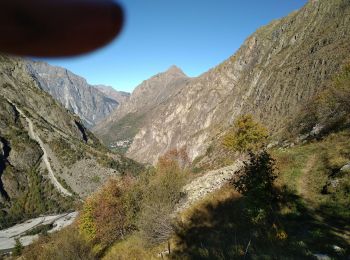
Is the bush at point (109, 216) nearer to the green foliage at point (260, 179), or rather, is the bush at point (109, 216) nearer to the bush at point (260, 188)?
the bush at point (260, 188)

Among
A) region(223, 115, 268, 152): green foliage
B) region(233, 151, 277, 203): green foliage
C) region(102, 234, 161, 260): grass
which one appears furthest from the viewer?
region(223, 115, 268, 152): green foliage

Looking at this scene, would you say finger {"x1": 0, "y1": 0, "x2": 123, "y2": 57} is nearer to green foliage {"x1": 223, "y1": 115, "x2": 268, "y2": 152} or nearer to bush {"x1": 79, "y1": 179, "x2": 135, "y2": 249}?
bush {"x1": 79, "y1": 179, "x2": 135, "y2": 249}

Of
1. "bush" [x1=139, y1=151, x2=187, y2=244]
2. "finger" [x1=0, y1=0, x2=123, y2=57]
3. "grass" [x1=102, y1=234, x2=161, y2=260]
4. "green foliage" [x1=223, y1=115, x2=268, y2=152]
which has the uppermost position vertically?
"green foliage" [x1=223, y1=115, x2=268, y2=152]

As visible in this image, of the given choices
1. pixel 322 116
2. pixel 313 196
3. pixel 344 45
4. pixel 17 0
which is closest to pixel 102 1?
pixel 17 0

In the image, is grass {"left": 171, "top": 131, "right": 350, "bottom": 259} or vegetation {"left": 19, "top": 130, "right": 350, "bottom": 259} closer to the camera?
grass {"left": 171, "top": 131, "right": 350, "bottom": 259}

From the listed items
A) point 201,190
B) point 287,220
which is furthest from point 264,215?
point 201,190

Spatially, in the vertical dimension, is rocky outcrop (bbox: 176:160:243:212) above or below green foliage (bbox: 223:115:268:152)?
below

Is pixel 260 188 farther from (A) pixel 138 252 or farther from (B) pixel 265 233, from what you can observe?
(A) pixel 138 252

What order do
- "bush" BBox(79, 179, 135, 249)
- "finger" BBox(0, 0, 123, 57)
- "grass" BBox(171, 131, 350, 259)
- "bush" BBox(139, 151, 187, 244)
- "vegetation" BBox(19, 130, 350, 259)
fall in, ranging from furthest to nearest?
1. "bush" BBox(79, 179, 135, 249)
2. "bush" BBox(139, 151, 187, 244)
3. "vegetation" BBox(19, 130, 350, 259)
4. "grass" BBox(171, 131, 350, 259)
5. "finger" BBox(0, 0, 123, 57)

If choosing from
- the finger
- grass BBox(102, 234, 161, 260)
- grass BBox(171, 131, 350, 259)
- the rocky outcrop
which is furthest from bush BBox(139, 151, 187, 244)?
the finger
